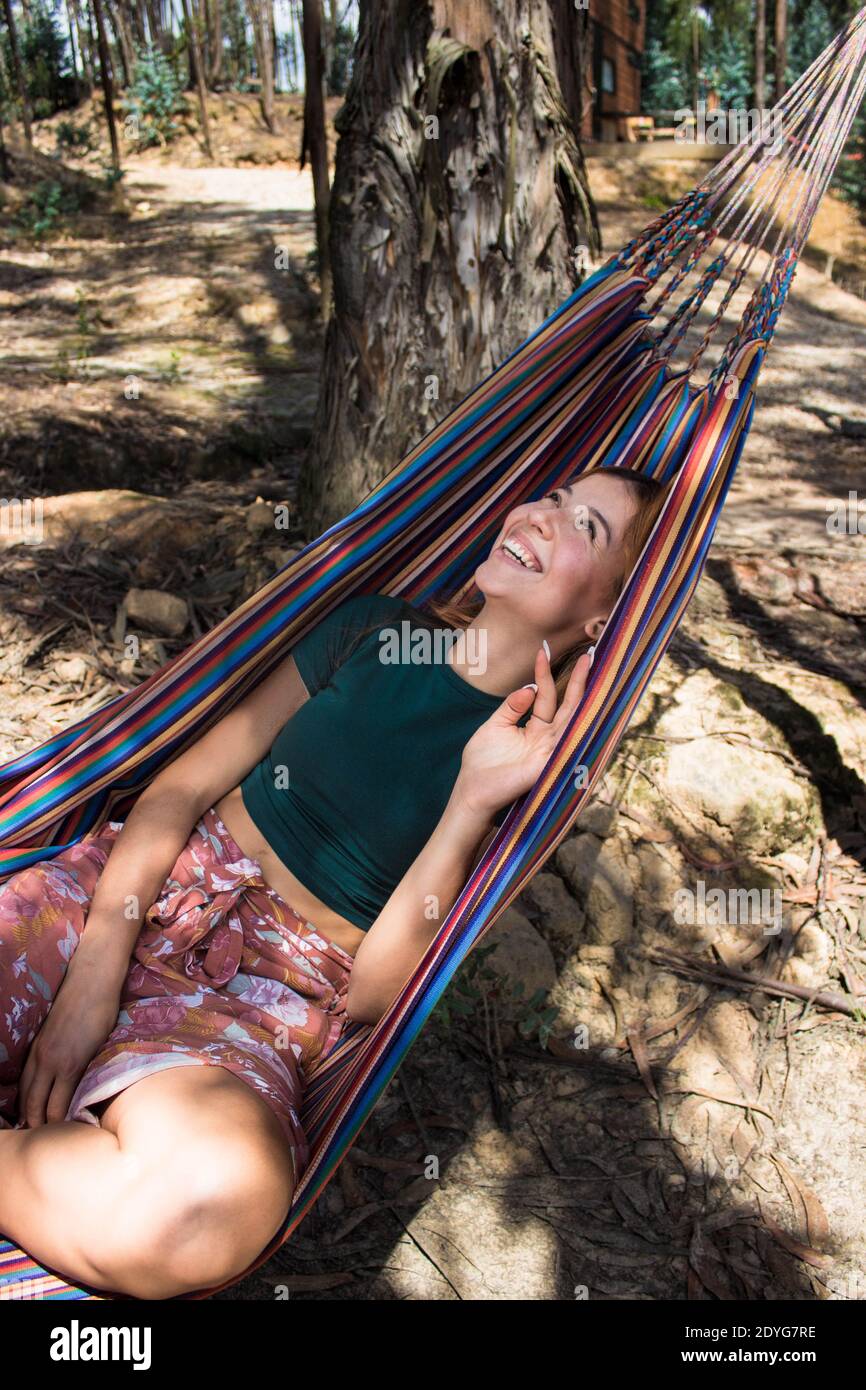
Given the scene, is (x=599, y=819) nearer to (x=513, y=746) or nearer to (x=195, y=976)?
(x=513, y=746)

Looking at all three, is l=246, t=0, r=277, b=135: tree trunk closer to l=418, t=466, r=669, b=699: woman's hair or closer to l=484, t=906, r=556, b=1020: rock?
l=484, t=906, r=556, b=1020: rock

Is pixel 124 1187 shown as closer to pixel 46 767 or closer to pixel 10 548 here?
pixel 46 767

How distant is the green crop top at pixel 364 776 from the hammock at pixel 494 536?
0.50 ft

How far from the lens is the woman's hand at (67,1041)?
4.53 ft

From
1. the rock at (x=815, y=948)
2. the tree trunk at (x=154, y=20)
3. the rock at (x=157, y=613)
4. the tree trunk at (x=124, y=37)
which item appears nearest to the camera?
the rock at (x=815, y=948)

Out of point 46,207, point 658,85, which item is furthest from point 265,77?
point 658,85

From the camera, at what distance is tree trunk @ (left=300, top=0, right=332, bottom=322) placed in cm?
486

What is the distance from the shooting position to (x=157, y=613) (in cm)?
313

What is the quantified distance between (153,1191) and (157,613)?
6.99 ft

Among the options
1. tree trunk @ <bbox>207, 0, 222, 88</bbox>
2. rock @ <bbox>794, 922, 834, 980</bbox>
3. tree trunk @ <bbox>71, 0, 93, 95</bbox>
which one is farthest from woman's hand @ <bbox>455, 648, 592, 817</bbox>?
tree trunk @ <bbox>207, 0, 222, 88</bbox>

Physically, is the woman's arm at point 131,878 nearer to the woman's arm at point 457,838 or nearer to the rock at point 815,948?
the woman's arm at point 457,838

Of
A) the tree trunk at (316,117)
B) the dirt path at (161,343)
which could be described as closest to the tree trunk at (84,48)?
the dirt path at (161,343)

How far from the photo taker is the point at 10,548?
3404mm
